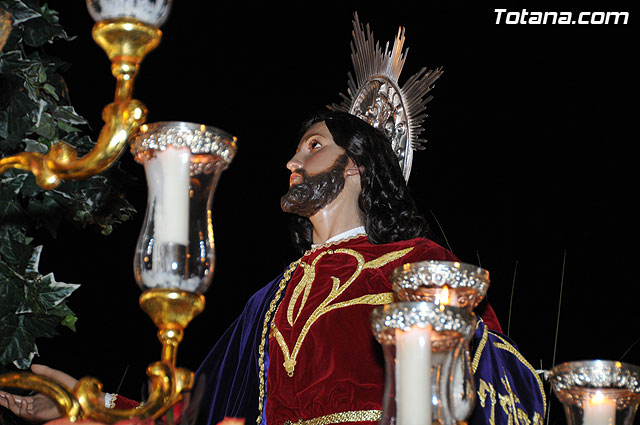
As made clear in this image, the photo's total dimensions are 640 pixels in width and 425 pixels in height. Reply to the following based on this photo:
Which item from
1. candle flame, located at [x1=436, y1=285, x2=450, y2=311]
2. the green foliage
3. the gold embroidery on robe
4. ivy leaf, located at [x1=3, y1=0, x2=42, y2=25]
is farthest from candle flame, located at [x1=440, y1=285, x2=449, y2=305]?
the gold embroidery on robe

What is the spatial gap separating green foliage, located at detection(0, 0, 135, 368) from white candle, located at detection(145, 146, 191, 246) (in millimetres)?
617

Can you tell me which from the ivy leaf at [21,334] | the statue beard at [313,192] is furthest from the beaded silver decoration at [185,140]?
the statue beard at [313,192]

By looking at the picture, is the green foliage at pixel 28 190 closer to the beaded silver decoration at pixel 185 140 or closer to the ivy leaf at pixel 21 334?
the ivy leaf at pixel 21 334

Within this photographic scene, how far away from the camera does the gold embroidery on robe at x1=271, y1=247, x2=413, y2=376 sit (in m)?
Answer: 2.29

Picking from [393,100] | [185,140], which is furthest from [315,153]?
[185,140]

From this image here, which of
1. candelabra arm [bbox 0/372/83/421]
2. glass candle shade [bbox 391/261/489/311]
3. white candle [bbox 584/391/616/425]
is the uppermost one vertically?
glass candle shade [bbox 391/261/489/311]

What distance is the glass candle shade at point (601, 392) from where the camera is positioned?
3.87 feet

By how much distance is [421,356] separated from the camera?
1032mm

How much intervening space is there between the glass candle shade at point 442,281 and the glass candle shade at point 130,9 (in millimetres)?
430

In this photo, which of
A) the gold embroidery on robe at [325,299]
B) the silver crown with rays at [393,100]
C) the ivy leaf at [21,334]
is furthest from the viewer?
the silver crown with rays at [393,100]

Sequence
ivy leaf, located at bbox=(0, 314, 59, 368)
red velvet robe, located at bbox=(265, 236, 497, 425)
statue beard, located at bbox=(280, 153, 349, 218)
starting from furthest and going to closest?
statue beard, located at bbox=(280, 153, 349, 218), red velvet robe, located at bbox=(265, 236, 497, 425), ivy leaf, located at bbox=(0, 314, 59, 368)

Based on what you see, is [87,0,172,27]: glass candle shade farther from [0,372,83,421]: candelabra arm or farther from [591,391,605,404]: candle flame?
[591,391,605,404]: candle flame

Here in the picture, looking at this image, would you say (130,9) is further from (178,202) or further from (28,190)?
A: (28,190)

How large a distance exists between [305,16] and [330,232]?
57.3 inches
